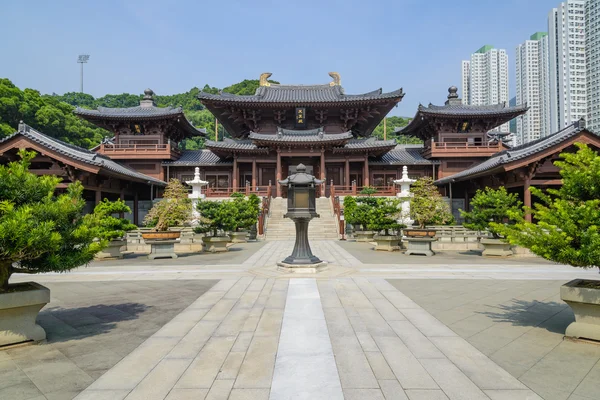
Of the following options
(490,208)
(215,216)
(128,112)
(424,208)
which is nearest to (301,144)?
(215,216)

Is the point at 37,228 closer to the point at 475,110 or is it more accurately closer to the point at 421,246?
the point at 421,246

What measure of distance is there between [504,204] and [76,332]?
13154 mm

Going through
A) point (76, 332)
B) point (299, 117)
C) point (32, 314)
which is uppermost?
point (299, 117)

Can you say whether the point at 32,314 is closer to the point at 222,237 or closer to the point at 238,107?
the point at 222,237

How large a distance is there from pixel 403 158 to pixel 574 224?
27.8 metres

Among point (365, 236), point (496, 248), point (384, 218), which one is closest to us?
point (496, 248)

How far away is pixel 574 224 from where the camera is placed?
429cm

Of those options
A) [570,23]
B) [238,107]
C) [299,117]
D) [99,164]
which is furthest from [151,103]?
[570,23]

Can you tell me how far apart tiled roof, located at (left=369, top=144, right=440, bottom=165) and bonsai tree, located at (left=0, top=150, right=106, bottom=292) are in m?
27.8

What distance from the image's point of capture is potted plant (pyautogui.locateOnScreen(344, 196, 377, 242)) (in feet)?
57.6

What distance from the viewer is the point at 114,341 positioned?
4430 millimetres

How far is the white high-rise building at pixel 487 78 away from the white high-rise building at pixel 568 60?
128 feet

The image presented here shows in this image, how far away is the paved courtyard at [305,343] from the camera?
3.20 meters

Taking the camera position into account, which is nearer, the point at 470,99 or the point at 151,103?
the point at 151,103
